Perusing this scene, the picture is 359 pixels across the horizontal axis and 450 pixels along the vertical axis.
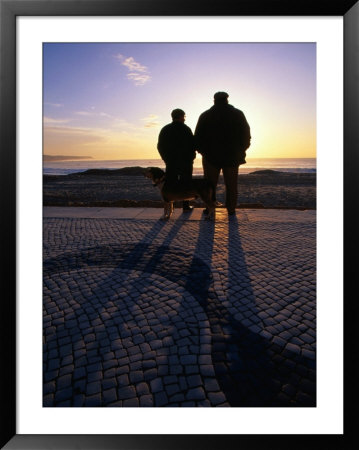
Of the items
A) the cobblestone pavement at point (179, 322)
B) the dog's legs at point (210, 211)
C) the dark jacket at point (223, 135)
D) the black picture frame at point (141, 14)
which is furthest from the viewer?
the dog's legs at point (210, 211)

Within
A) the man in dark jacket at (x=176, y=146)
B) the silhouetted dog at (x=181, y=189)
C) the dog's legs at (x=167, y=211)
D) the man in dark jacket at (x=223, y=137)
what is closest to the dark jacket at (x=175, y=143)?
the man in dark jacket at (x=176, y=146)

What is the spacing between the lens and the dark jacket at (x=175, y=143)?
20.5ft

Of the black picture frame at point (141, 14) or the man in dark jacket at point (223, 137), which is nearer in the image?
the black picture frame at point (141, 14)

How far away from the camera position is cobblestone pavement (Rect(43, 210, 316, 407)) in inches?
79.4

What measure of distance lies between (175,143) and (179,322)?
14.1 ft

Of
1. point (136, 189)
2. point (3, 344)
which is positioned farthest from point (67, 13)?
point (136, 189)

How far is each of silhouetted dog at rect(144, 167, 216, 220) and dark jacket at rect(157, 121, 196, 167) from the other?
0.36 m

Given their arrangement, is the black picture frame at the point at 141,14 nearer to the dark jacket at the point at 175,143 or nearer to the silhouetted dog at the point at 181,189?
the silhouetted dog at the point at 181,189

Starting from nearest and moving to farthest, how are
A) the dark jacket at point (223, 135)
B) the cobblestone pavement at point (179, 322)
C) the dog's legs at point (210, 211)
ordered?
the cobblestone pavement at point (179, 322) < the dark jacket at point (223, 135) < the dog's legs at point (210, 211)

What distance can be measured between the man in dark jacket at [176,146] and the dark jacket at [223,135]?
26cm

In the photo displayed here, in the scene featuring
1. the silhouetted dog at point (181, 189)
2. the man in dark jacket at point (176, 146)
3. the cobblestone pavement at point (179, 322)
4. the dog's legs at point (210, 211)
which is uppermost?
the man in dark jacket at point (176, 146)

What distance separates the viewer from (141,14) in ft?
5.61

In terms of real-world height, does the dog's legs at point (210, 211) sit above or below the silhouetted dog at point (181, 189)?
below

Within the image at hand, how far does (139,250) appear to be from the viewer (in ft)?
14.9
